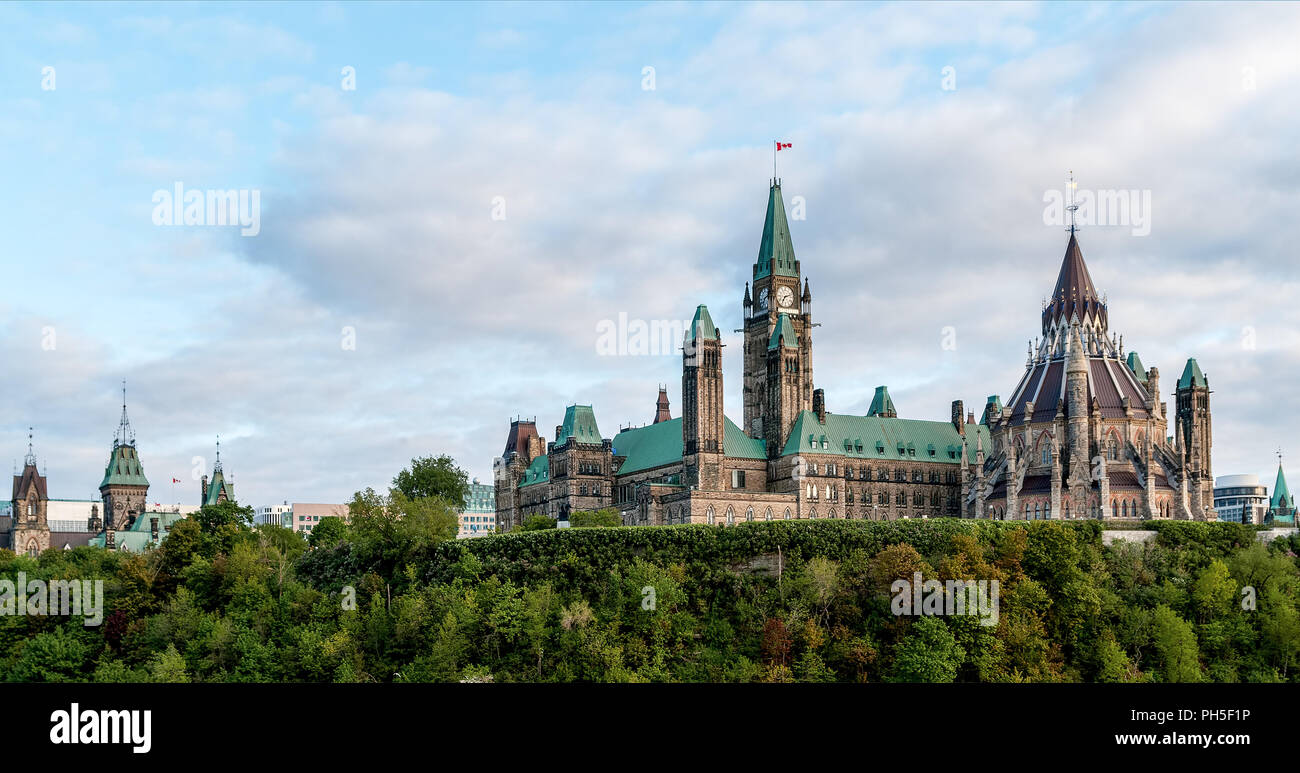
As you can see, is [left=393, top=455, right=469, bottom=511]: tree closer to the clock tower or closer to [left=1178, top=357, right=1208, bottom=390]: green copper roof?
the clock tower

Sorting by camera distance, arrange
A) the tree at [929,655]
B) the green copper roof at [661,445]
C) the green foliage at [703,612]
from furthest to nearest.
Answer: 1. the green copper roof at [661,445]
2. the green foliage at [703,612]
3. the tree at [929,655]

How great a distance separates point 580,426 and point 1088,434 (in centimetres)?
5857

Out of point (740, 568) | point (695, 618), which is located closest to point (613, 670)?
point (695, 618)

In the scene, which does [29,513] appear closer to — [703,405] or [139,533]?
[139,533]

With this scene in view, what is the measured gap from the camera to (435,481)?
15988 cm

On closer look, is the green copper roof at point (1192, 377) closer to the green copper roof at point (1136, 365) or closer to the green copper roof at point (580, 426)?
the green copper roof at point (1136, 365)

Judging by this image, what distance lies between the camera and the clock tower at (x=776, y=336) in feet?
487

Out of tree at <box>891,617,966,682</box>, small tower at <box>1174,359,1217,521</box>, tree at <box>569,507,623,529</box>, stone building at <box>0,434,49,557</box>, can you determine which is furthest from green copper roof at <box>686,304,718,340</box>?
stone building at <box>0,434,49,557</box>

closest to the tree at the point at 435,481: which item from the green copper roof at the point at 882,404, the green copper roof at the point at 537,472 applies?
the green copper roof at the point at 537,472

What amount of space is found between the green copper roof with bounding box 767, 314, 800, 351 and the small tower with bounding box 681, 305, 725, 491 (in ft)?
32.2

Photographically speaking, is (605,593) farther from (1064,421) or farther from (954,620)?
(1064,421)

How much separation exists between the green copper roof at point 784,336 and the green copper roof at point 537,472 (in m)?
34.3
